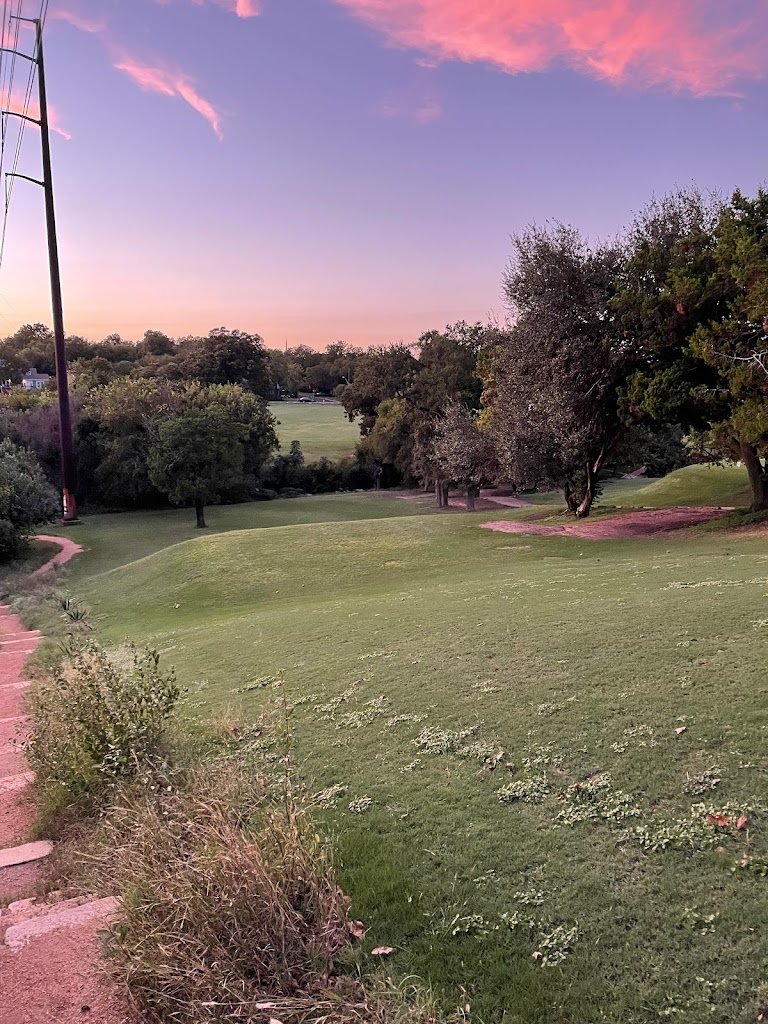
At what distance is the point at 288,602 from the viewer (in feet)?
47.6

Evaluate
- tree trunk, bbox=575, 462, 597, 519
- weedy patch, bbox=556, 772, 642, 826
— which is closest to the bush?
weedy patch, bbox=556, 772, 642, 826

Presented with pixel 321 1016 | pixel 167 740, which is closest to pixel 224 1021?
pixel 321 1016

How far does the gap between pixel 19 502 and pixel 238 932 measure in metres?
25.5

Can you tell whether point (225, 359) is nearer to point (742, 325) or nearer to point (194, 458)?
point (194, 458)

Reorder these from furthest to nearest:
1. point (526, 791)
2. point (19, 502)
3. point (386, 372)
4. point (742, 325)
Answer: point (386, 372), point (19, 502), point (742, 325), point (526, 791)

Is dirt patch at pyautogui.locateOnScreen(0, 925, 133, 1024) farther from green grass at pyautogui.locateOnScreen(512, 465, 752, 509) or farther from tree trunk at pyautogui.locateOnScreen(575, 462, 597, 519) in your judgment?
green grass at pyautogui.locateOnScreen(512, 465, 752, 509)

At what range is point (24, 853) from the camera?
500cm

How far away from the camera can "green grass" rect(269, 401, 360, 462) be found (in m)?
61.2

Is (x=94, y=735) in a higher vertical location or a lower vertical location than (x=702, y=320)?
lower

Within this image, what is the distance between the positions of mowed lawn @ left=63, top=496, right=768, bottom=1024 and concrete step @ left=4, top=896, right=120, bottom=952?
142 cm

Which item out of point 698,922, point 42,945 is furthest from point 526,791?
point 42,945

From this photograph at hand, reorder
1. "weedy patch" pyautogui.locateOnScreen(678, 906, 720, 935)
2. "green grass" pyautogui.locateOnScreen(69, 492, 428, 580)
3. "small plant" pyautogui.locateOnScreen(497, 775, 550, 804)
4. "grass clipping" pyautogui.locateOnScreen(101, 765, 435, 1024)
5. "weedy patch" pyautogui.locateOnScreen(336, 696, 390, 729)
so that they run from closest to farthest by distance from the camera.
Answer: "grass clipping" pyautogui.locateOnScreen(101, 765, 435, 1024), "weedy patch" pyautogui.locateOnScreen(678, 906, 720, 935), "small plant" pyautogui.locateOnScreen(497, 775, 550, 804), "weedy patch" pyautogui.locateOnScreen(336, 696, 390, 729), "green grass" pyautogui.locateOnScreen(69, 492, 428, 580)

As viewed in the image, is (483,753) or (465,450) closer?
(483,753)

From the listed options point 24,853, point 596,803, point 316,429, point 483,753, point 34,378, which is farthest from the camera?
point 34,378
